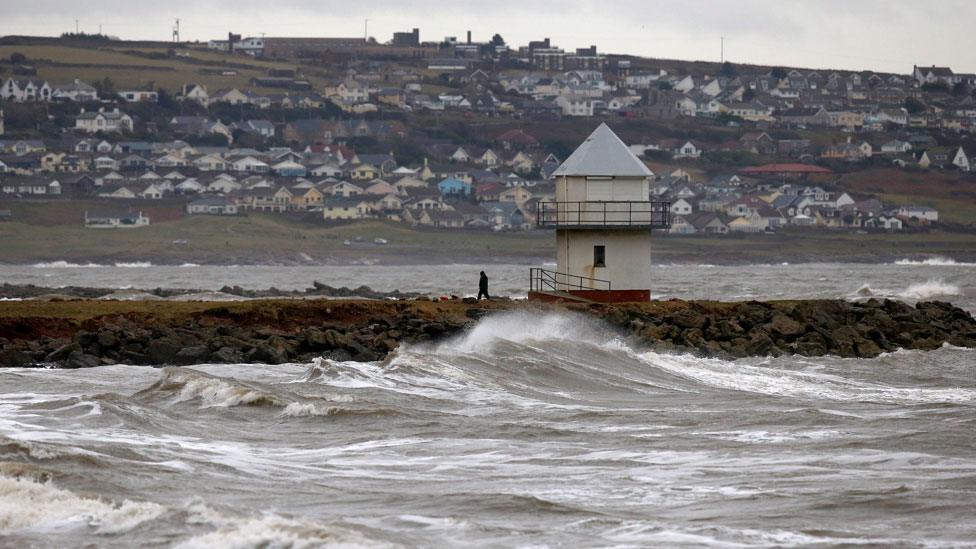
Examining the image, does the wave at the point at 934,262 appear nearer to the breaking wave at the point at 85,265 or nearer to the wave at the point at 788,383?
the breaking wave at the point at 85,265

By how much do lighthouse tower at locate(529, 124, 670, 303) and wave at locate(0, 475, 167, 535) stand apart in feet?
55.0

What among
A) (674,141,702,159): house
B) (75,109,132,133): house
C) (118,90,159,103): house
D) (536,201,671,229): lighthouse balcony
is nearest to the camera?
(536,201,671,229): lighthouse balcony

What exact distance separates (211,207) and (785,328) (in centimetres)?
9404

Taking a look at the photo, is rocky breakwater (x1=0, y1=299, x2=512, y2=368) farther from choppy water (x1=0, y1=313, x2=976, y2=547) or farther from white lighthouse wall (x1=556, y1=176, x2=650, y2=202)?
white lighthouse wall (x1=556, y1=176, x2=650, y2=202)

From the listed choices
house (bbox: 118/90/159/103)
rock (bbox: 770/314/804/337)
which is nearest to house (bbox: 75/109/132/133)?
house (bbox: 118/90/159/103)

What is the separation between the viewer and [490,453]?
15422mm

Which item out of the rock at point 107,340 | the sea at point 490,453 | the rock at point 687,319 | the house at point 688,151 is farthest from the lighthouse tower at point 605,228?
the house at point 688,151

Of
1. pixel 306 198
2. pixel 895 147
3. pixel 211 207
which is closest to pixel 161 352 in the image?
pixel 211 207

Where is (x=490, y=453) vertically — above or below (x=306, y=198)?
above

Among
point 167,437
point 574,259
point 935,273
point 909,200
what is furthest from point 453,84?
point 167,437

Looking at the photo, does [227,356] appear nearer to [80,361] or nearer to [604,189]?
[80,361]

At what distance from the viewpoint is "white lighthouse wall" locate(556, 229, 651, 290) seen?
95.2 ft

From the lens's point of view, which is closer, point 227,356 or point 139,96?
point 227,356

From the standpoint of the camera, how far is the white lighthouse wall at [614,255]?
29.0 meters
